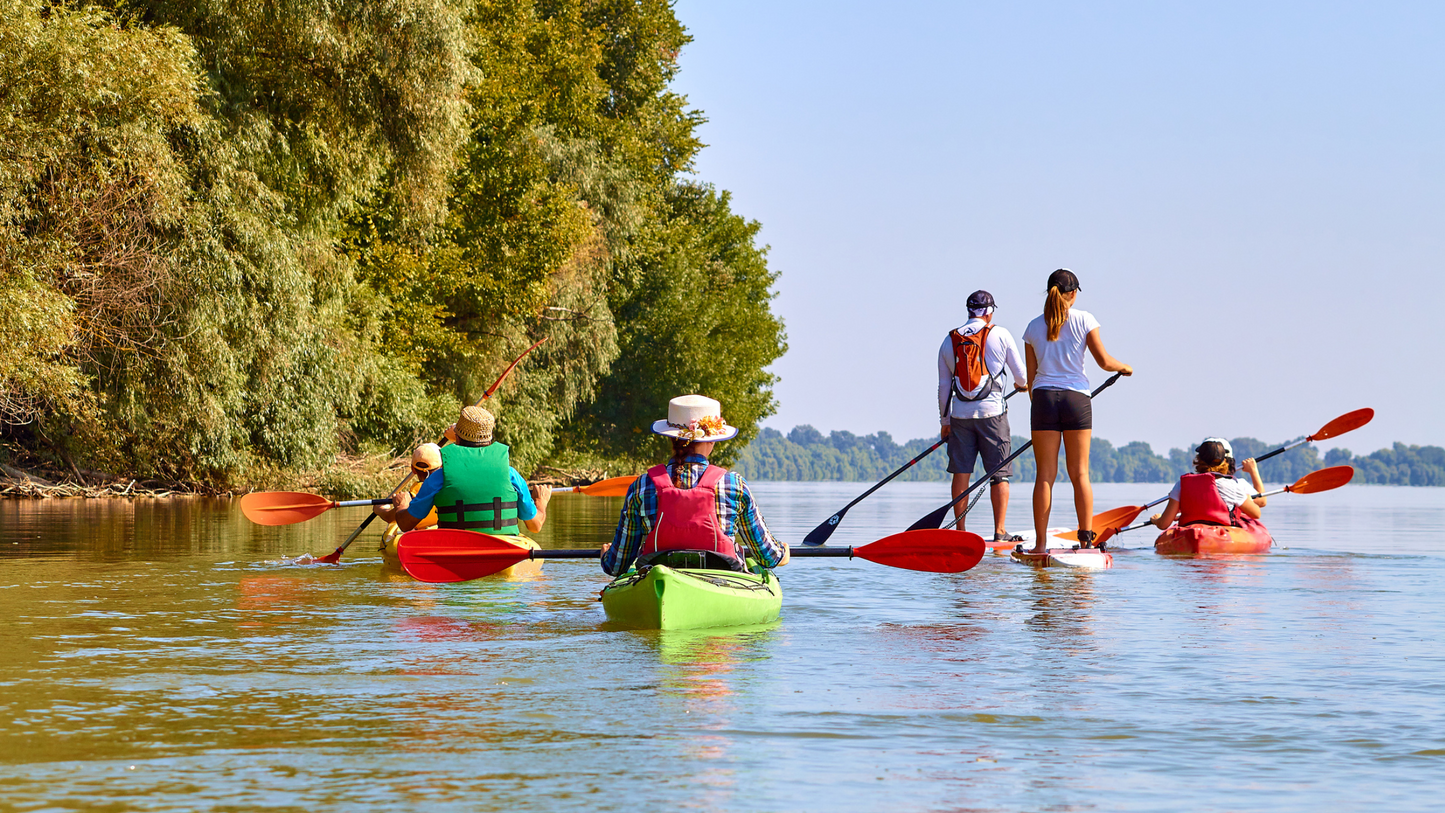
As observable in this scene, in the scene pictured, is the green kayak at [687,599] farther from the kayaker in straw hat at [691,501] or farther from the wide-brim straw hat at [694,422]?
the wide-brim straw hat at [694,422]

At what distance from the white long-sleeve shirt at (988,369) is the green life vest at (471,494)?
4.13 metres

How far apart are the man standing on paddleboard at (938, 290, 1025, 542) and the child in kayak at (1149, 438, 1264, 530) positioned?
165cm

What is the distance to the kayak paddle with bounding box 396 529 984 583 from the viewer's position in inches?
339

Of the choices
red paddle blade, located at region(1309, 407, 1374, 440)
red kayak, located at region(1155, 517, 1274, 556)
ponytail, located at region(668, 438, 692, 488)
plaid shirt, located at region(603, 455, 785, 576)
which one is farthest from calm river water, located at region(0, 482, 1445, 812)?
red paddle blade, located at region(1309, 407, 1374, 440)

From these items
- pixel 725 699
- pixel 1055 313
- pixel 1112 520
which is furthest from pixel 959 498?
pixel 725 699

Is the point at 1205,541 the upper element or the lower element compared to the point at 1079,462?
lower

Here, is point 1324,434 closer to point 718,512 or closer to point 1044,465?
point 1044,465

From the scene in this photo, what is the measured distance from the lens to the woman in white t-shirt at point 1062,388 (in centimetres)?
1098

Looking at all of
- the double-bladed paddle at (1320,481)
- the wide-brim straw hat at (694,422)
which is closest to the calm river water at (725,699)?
the wide-brim straw hat at (694,422)

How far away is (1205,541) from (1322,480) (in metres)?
2.81

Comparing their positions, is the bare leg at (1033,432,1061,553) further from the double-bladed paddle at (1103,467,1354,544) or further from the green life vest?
the green life vest

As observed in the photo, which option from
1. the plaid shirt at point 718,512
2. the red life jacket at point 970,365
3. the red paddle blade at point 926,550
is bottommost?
the red paddle blade at point 926,550

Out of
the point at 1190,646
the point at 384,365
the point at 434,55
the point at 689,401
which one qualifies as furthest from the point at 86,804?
the point at 384,365

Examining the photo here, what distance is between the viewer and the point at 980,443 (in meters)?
12.3
